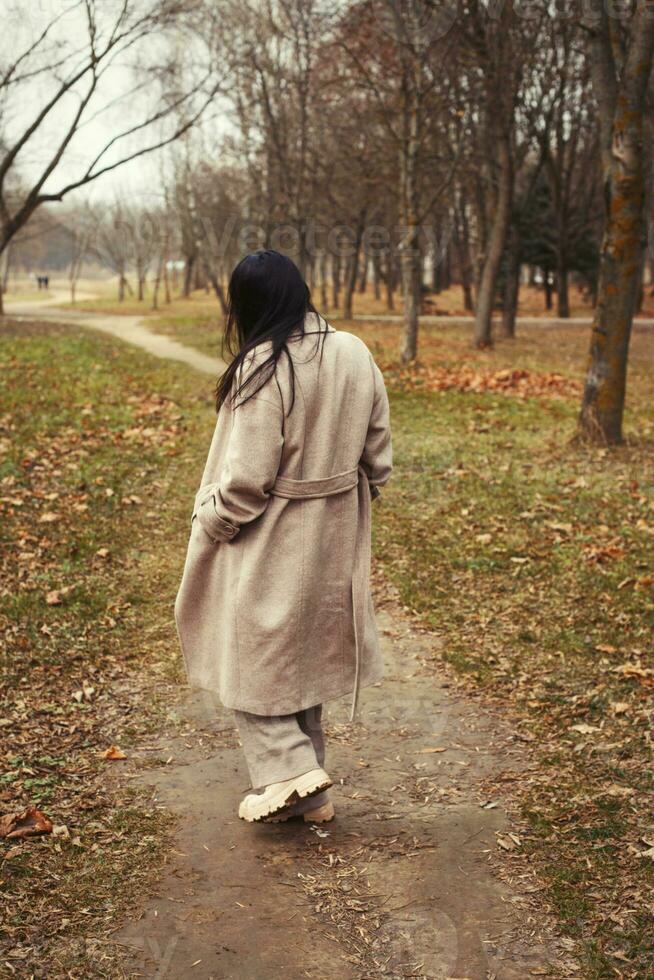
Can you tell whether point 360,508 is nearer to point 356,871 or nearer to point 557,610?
point 356,871

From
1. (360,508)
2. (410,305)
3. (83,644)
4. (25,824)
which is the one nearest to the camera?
(360,508)

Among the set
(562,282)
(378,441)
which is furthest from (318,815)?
(562,282)

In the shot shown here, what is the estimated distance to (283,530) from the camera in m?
3.51

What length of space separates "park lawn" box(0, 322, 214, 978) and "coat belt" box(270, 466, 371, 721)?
1.11 meters

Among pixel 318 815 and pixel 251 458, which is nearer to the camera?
pixel 251 458

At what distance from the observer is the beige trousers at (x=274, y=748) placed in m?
3.62

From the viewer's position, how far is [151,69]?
69.2 ft

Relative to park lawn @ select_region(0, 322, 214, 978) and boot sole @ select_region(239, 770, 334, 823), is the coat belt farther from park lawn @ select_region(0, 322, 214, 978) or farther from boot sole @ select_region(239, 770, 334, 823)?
park lawn @ select_region(0, 322, 214, 978)

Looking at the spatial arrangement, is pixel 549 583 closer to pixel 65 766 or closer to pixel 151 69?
pixel 65 766

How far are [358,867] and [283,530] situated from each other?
4.16ft

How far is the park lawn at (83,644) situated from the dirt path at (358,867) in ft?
0.57

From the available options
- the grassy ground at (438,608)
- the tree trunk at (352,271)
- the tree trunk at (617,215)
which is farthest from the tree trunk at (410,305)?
the tree trunk at (352,271)

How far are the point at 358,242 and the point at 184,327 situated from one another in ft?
25.3

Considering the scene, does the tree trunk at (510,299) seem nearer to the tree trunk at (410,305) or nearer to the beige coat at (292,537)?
the tree trunk at (410,305)
